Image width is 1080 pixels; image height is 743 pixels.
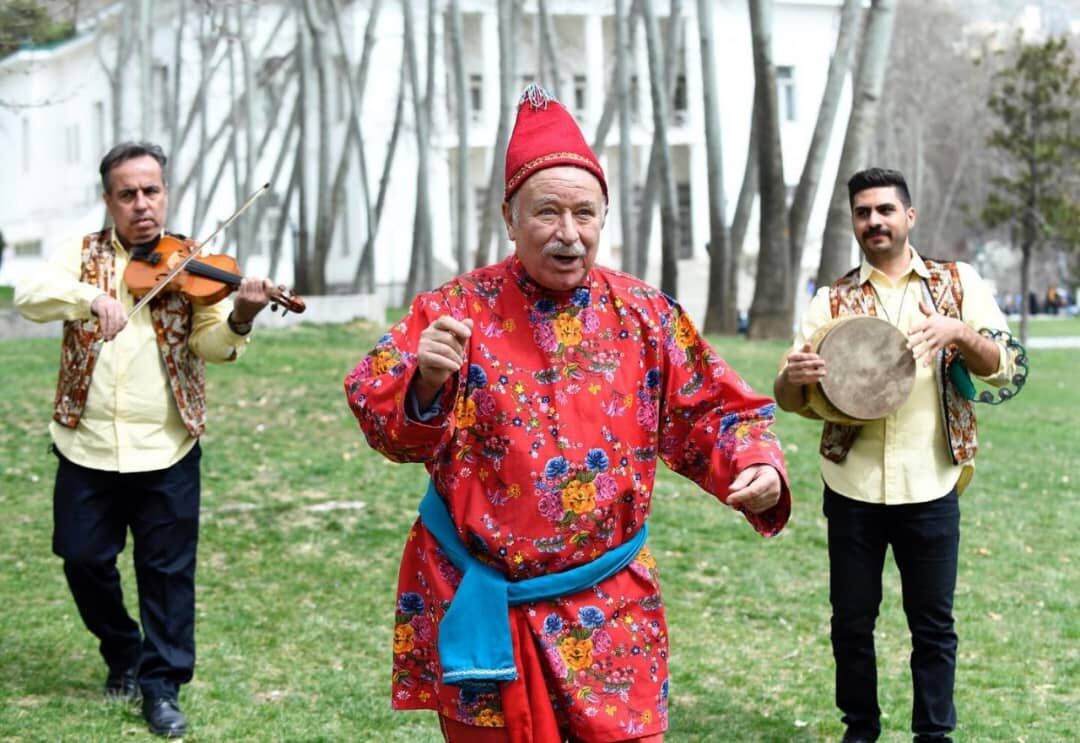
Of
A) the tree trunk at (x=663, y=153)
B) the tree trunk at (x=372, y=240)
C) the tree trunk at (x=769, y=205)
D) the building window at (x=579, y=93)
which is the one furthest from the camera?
the building window at (x=579, y=93)

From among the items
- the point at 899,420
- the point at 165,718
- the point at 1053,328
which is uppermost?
the point at 899,420

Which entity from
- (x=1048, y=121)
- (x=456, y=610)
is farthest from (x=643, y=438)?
(x=1048, y=121)

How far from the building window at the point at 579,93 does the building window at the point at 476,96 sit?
2766 mm

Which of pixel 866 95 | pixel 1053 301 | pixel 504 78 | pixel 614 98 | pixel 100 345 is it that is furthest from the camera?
pixel 1053 301

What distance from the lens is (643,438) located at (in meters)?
3.80

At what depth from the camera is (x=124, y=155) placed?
19.3ft

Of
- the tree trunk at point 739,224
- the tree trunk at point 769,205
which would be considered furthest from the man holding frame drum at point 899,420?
the tree trunk at point 739,224

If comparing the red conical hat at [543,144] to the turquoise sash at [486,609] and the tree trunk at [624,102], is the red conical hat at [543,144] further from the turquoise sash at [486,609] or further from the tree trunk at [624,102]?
the tree trunk at [624,102]

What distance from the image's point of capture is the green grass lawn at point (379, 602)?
21.5 ft

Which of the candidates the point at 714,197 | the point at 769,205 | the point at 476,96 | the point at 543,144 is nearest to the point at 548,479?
the point at 543,144

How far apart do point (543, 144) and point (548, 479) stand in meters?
0.82

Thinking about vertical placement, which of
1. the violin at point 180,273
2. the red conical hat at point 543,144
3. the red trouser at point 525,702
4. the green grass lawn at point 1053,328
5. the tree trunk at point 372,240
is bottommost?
the green grass lawn at point 1053,328

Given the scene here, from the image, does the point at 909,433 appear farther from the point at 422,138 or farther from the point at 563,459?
the point at 422,138

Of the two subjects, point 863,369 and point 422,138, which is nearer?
point 863,369
